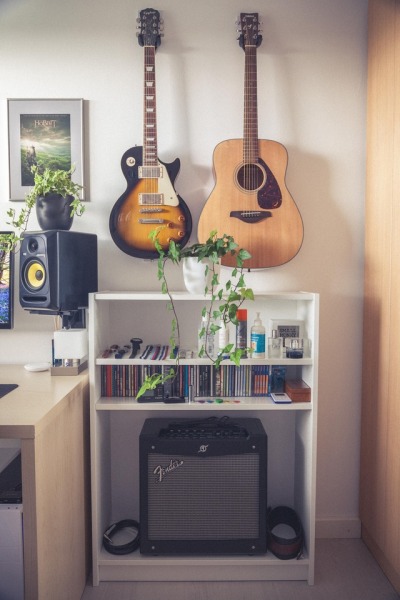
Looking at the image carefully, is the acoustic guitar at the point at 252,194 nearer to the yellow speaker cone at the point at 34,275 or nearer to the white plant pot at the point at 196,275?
the white plant pot at the point at 196,275

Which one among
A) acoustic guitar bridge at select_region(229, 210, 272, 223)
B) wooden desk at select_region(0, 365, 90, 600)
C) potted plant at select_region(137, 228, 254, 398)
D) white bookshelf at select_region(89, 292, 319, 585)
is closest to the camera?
wooden desk at select_region(0, 365, 90, 600)

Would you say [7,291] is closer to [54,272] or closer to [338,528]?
[54,272]

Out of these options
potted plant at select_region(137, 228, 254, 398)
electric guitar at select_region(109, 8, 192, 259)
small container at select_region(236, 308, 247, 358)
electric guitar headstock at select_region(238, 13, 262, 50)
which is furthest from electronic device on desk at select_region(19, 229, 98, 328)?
electric guitar headstock at select_region(238, 13, 262, 50)

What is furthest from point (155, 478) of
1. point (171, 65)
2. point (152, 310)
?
point (171, 65)

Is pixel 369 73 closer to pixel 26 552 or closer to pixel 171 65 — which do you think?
pixel 171 65

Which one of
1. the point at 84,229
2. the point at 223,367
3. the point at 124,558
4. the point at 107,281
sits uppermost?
the point at 84,229

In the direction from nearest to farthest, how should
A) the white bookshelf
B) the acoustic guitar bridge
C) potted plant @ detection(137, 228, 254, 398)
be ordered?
potted plant @ detection(137, 228, 254, 398) → the white bookshelf → the acoustic guitar bridge

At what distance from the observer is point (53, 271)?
69.6 inches

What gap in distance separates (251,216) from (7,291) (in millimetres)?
1186

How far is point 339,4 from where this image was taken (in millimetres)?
2109

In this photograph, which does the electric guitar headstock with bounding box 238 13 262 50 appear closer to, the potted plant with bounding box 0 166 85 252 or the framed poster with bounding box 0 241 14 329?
the potted plant with bounding box 0 166 85 252

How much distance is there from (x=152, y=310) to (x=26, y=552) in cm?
114

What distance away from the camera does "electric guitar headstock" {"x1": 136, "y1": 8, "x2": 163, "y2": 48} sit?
2023mm

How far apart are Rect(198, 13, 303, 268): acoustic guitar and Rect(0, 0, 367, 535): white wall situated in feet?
0.40
